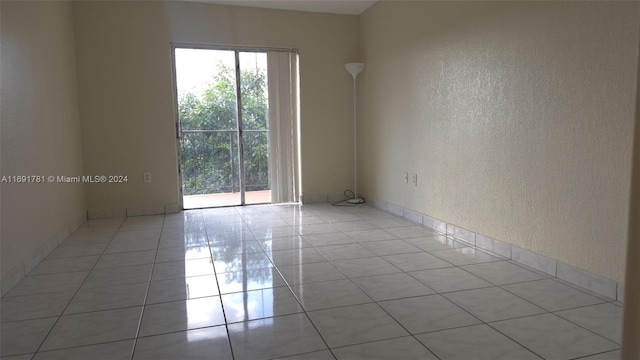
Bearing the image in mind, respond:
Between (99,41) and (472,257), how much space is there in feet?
13.6

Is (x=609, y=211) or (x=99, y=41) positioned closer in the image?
(x=609, y=211)

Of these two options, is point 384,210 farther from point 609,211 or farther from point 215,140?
point 609,211

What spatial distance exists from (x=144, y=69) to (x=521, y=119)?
3755 mm

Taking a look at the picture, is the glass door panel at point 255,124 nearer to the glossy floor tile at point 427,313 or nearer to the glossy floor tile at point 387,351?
the glossy floor tile at point 427,313

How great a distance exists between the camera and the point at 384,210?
4.66 metres

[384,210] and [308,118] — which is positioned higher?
[308,118]

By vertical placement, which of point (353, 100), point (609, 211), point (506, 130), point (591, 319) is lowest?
point (591, 319)

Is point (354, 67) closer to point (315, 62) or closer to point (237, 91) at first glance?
point (315, 62)

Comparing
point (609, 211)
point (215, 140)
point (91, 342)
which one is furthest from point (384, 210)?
point (91, 342)

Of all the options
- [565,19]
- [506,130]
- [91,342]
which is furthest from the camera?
[506,130]

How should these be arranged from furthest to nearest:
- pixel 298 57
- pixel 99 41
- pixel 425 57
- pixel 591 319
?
pixel 298 57, pixel 99 41, pixel 425 57, pixel 591 319

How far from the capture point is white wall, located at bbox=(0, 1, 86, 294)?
2455 millimetres

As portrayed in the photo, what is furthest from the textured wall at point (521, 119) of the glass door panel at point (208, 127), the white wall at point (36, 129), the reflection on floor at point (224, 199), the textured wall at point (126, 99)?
the white wall at point (36, 129)

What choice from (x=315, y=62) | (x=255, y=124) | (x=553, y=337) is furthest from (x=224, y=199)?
(x=553, y=337)
